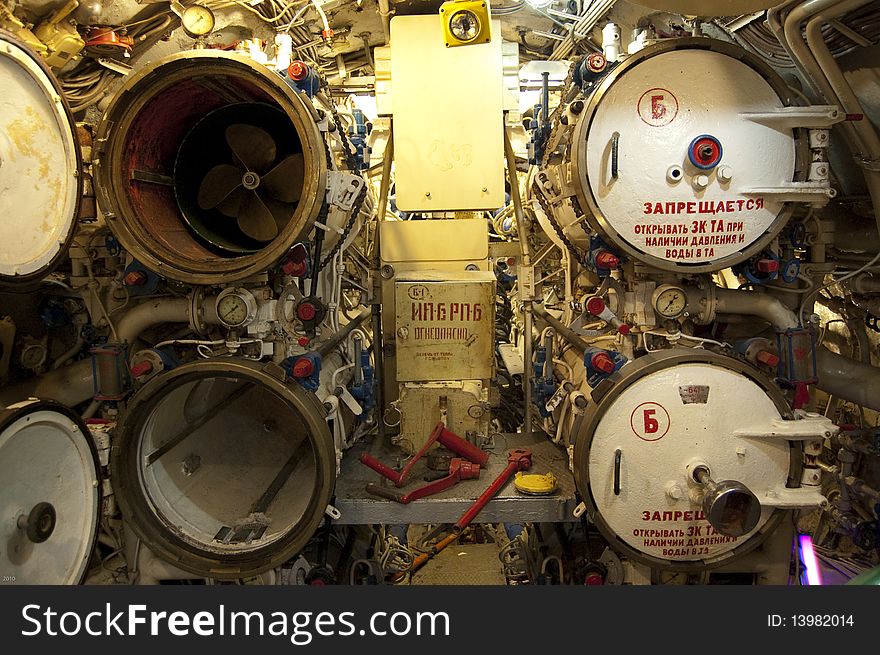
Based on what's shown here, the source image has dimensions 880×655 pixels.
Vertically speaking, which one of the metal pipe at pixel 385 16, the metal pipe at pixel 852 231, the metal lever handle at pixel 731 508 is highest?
the metal pipe at pixel 385 16

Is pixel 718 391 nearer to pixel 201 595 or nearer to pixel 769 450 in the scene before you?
pixel 769 450

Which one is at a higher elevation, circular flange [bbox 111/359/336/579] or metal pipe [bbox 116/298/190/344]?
metal pipe [bbox 116/298/190/344]

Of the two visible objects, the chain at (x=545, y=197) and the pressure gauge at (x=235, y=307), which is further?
the chain at (x=545, y=197)

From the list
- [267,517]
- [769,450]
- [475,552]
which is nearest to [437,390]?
[267,517]

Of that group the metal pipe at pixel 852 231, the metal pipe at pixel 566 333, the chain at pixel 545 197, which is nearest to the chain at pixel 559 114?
the chain at pixel 545 197

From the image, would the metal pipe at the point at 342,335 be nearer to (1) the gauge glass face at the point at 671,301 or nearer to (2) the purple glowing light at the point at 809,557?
(1) the gauge glass face at the point at 671,301

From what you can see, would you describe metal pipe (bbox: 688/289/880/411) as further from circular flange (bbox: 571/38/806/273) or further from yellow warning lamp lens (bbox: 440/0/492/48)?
yellow warning lamp lens (bbox: 440/0/492/48)

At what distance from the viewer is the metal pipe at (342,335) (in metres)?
2.86

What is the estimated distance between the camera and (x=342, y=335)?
3145 mm

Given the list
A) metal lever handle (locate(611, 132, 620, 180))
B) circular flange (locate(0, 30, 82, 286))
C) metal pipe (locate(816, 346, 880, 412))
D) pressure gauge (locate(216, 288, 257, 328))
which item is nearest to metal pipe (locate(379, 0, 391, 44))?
metal lever handle (locate(611, 132, 620, 180))

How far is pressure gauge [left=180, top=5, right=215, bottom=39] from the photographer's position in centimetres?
313

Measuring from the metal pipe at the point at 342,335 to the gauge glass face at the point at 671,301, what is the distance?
1696 mm

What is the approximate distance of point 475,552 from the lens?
488cm

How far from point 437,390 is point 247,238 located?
1.43 m
